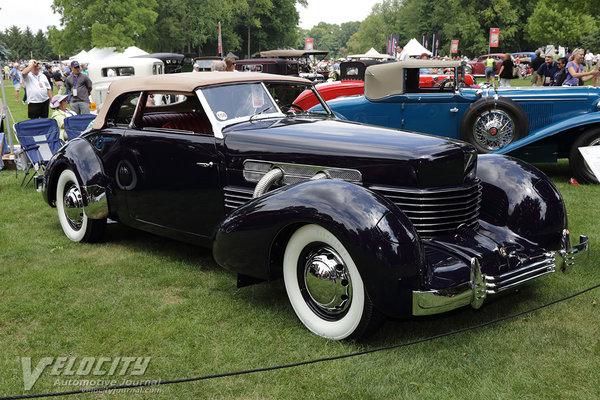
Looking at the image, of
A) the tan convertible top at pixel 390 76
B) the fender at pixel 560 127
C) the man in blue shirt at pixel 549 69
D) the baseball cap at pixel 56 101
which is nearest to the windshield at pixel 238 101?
the fender at pixel 560 127

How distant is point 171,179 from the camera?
16.3 feet

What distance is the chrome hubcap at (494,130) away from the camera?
8.82 meters

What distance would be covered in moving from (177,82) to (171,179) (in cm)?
85

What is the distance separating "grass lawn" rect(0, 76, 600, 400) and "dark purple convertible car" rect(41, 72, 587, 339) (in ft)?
1.02

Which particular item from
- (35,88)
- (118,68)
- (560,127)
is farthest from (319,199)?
(118,68)

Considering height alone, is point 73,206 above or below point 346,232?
below

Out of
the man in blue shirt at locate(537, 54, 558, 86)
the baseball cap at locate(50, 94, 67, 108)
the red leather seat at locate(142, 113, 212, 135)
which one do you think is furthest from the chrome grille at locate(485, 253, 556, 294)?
the man in blue shirt at locate(537, 54, 558, 86)

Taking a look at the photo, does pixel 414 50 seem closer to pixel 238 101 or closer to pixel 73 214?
pixel 73 214

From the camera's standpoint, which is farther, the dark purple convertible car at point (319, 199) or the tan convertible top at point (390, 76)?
the tan convertible top at point (390, 76)

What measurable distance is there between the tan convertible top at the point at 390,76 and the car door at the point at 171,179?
4.65 meters

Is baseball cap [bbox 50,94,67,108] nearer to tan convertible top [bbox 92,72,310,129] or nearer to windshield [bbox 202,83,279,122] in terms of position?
tan convertible top [bbox 92,72,310,129]

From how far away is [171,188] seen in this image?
4.99m

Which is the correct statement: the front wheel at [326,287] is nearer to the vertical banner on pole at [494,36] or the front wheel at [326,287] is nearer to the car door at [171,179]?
the car door at [171,179]

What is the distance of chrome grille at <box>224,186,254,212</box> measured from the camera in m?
4.47
